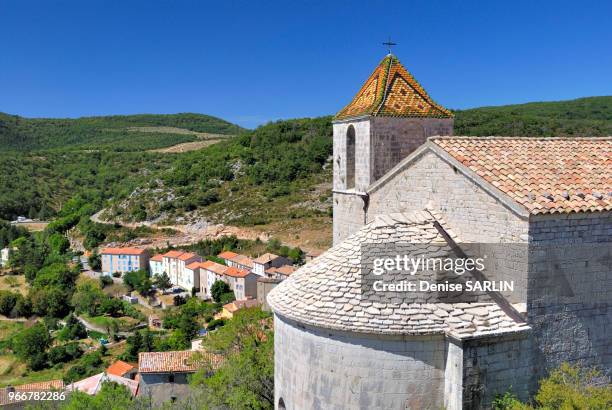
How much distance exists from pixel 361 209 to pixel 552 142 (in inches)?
174

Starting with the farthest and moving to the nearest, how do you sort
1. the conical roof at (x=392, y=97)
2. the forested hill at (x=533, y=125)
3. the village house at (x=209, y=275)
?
the forested hill at (x=533, y=125)
the village house at (x=209, y=275)
the conical roof at (x=392, y=97)

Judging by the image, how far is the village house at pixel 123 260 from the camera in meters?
61.3

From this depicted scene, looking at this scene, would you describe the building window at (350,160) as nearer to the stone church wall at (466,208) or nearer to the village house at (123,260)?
the stone church wall at (466,208)

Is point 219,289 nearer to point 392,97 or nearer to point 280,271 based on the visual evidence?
point 280,271

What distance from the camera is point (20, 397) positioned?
27953 mm

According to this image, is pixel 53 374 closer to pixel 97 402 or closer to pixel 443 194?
pixel 97 402

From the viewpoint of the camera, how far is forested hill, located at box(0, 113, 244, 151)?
130788 millimetres

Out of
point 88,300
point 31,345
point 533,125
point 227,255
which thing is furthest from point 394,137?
point 533,125

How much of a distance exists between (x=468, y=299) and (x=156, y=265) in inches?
2230

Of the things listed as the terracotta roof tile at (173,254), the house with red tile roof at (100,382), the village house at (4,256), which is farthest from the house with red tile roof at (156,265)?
the house with red tile roof at (100,382)

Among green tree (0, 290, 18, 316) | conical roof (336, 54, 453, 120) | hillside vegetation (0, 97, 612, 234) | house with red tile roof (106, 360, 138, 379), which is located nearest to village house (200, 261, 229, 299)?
hillside vegetation (0, 97, 612, 234)

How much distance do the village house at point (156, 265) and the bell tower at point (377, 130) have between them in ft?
164

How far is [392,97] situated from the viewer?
42.8 ft

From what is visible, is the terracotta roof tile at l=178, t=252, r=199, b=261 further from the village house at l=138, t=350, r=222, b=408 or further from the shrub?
the village house at l=138, t=350, r=222, b=408
